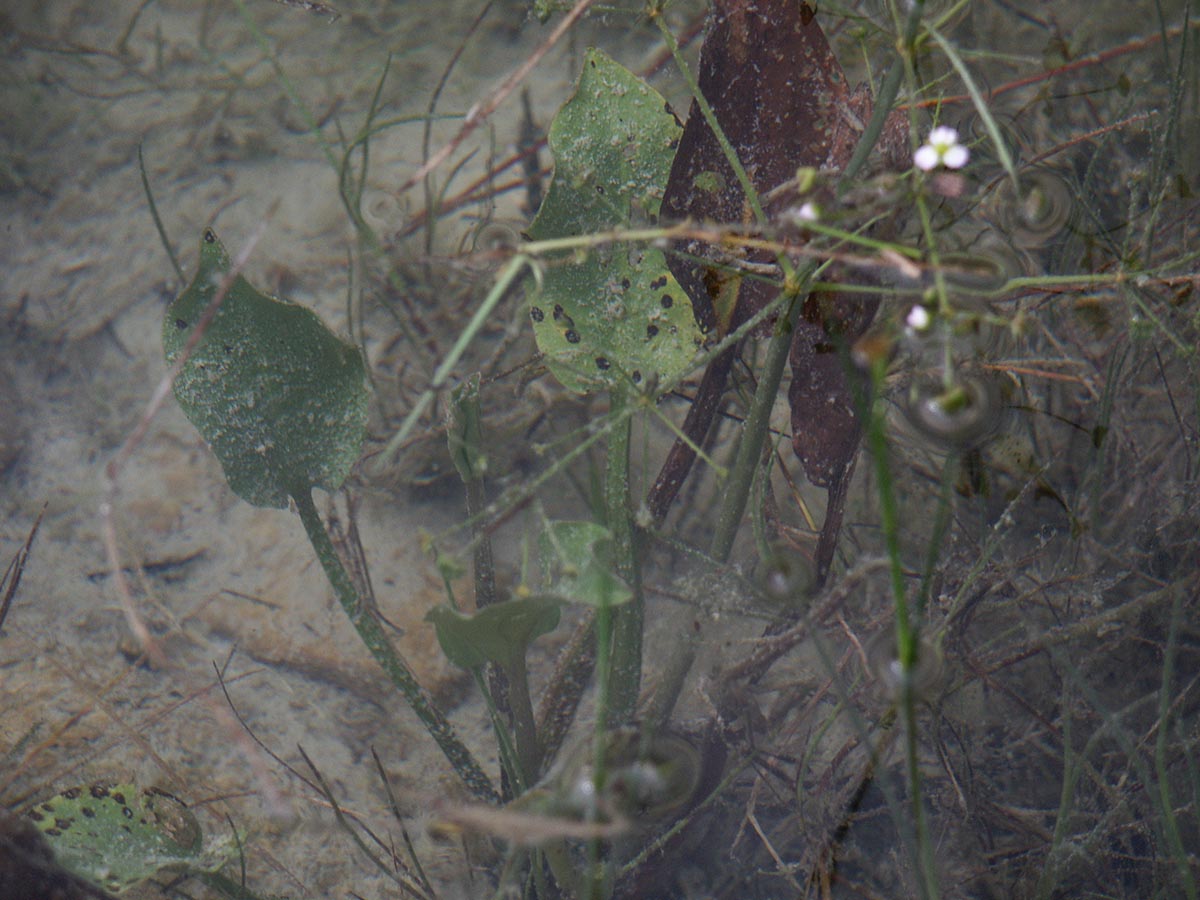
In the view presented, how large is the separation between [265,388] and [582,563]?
1.66 feet

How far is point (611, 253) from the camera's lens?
124 cm

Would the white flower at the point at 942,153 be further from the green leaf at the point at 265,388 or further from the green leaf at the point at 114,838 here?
the green leaf at the point at 114,838

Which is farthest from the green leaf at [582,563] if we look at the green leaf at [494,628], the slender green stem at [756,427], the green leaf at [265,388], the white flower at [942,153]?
the white flower at [942,153]

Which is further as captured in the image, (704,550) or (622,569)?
(704,550)

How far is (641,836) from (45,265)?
69.1 inches

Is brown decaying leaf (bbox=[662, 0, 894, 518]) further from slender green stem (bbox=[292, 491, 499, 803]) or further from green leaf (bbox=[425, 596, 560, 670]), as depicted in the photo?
slender green stem (bbox=[292, 491, 499, 803])

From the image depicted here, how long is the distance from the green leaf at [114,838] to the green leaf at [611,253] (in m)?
0.80

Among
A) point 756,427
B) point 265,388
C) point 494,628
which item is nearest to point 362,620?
point 494,628

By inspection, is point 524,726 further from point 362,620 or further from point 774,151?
point 774,151

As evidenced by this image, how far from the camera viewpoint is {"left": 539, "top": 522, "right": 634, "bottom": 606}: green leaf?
968 mm

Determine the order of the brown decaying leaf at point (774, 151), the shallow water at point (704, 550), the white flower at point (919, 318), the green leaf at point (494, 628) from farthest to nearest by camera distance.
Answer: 1. the shallow water at point (704, 550)
2. the brown decaying leaf at point (774, 151)
3. the green leaf at point (494, 628)
4. the white flower at point (919, 318)

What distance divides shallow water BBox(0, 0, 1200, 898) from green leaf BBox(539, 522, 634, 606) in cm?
8

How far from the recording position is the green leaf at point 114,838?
1.11 m

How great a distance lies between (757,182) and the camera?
1.25m
